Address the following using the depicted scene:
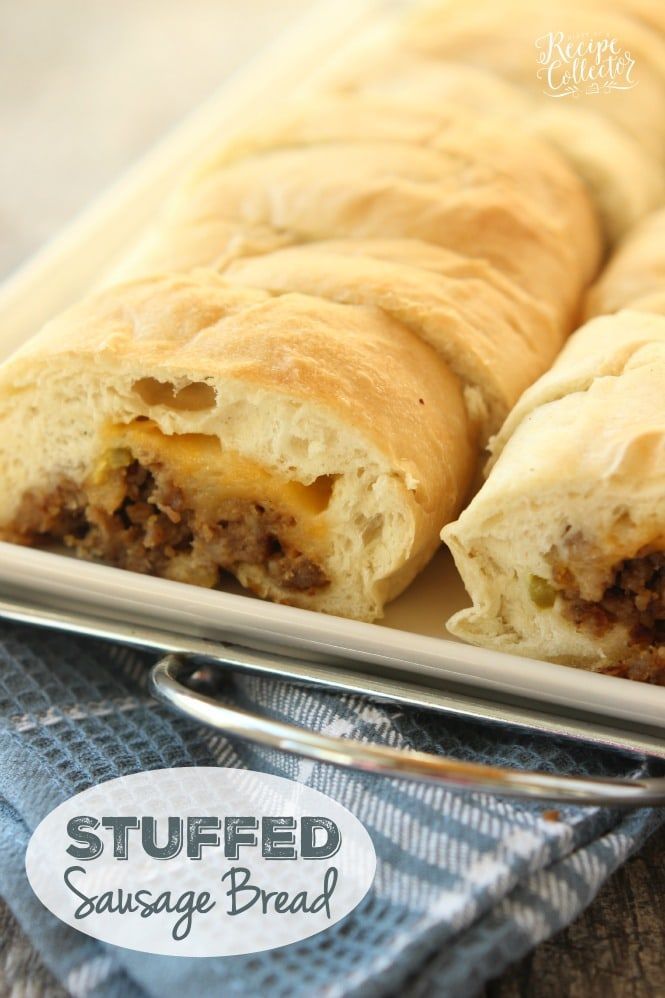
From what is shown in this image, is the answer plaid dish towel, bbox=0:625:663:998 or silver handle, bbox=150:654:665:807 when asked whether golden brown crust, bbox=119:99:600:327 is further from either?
silver handle, bbox=150:654:665:807

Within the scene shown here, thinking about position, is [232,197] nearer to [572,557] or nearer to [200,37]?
[572,557]

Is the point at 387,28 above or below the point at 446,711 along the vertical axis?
above

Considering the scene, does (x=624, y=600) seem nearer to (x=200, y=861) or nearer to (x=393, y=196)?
(x=200, y=861)

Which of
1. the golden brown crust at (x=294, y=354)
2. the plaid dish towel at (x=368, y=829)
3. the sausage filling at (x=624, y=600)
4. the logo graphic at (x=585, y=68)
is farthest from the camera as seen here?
the logo graphic at (x=585, y=68)

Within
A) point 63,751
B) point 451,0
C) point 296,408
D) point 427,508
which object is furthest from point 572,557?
point 451,0

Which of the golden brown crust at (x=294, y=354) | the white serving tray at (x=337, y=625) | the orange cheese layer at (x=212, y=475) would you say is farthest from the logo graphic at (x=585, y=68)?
the orange cheese layer at (x=212, y=475)

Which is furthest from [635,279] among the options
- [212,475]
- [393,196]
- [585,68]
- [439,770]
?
[439,770]

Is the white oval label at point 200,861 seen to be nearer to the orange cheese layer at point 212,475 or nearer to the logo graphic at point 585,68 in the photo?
the orange cheese layer at point 212,475

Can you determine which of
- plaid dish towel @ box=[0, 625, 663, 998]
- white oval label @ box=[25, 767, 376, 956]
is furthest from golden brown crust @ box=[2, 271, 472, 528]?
white oval label @ box=[25, 767, 376, 956]

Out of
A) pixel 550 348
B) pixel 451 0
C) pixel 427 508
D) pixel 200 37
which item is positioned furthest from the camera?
pixel 200 37
